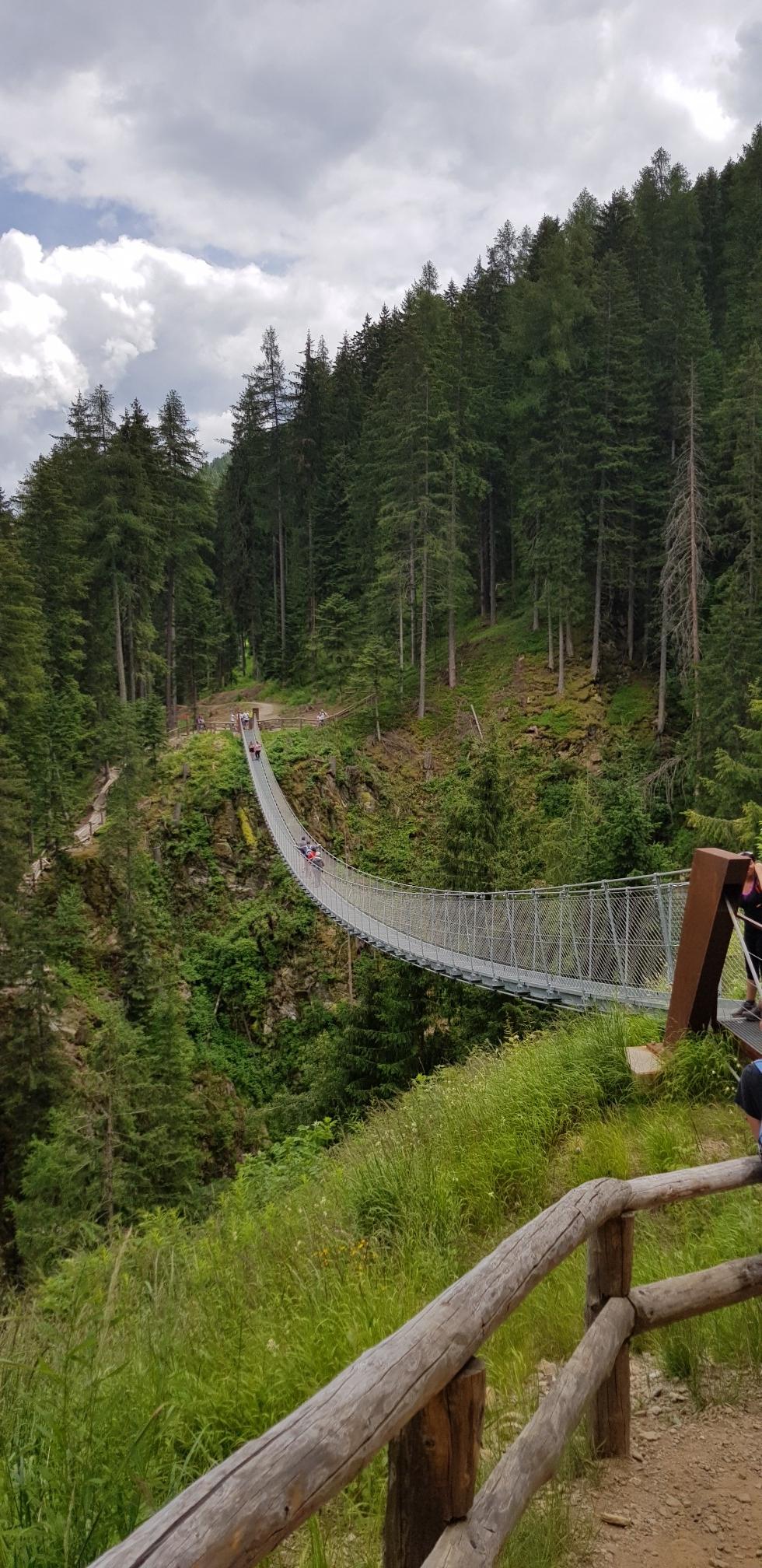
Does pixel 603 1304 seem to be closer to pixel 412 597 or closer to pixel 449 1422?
pixel 449 1422

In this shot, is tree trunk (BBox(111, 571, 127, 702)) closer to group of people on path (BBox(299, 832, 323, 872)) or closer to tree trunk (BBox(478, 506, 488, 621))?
group of people on path (BBox(299, 832, 323, 872))

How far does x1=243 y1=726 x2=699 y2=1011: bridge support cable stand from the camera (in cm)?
659

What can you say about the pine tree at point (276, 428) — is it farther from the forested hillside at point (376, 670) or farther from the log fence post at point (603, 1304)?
the log fence post at point (603, 1304)

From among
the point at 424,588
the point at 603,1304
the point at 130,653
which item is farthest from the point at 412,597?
the point at 603,1304

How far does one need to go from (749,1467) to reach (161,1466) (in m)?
1.47

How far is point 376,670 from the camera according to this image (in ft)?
86.8

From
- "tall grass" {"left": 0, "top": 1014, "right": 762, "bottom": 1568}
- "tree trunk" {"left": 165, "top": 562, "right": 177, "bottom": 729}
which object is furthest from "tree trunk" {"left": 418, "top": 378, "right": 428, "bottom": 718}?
"tall grass" {"left": 0, "top": 1014, "right": 762, "bottom": 1568}

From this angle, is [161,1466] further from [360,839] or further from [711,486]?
[711,486]

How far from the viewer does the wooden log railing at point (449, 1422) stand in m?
0.97

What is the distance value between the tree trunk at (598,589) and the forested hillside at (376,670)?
21cm

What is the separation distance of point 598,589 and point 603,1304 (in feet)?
85.2

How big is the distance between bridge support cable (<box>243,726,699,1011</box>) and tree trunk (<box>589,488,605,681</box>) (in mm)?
13803

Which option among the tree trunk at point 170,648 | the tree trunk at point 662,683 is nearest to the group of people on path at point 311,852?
the tree trunk at point 170,648

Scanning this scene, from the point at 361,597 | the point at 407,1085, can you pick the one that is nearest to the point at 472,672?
the point at 361,597
